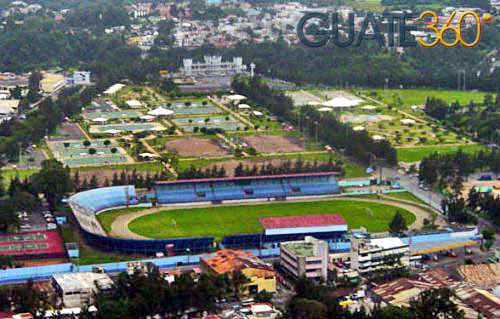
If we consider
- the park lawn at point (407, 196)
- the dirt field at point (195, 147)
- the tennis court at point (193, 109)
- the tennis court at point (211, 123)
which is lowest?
the park lawn at point (407, 196)

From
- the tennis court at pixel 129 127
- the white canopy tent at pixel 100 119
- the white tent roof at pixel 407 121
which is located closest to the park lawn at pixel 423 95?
the white tent roof at pixel 407 121

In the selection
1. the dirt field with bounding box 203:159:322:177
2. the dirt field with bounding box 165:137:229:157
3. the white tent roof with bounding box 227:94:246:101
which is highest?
the white tent roof with bounding box 227:94:246:101

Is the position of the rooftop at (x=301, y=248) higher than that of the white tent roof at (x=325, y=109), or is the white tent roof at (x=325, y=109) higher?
the rooftop at (x=301, y=248)

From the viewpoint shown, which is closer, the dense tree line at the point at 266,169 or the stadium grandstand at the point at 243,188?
the stadium grandstand at the point at 243,188

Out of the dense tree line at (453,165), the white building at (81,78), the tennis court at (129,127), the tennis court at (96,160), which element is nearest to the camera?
the dense tree line at (453,165)

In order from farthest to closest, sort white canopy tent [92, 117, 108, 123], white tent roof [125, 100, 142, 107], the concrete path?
white tent roof [125, 100, 142, 107] < white canopy tent [92, 117, 108, 123] < the concrete path

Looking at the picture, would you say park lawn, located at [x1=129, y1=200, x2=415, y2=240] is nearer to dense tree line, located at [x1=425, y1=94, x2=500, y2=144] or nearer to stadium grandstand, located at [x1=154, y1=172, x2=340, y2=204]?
stadium grandstand, located at [x1=154, y1=172, x2=340, y2=204]

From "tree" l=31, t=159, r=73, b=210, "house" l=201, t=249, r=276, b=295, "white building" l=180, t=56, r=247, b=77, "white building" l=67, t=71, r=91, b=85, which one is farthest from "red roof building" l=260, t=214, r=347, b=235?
"white building" l=180, t=56, r=247, b=77

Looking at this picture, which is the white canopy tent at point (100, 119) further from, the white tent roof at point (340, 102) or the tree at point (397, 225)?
the tree at point (397, 225)
